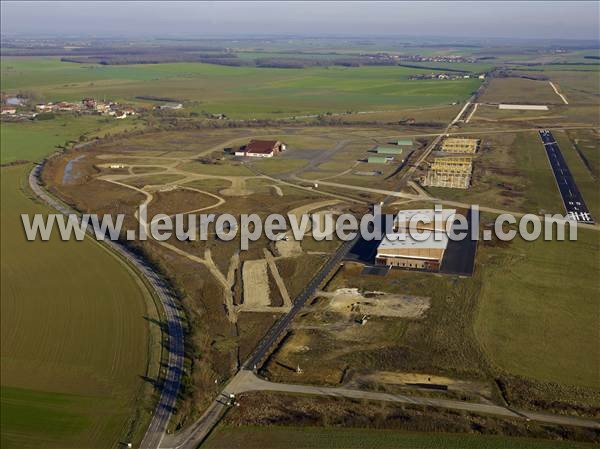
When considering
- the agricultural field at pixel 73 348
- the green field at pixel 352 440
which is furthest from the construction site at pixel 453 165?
the green field at pixel 352 440

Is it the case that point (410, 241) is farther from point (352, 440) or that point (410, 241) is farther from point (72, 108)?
point (72, 108)

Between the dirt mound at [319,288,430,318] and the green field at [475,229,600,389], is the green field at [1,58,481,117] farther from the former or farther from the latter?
the dirt mound at [319,288,430,318]

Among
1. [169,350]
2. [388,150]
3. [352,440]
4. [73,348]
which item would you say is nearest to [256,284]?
[169,350]

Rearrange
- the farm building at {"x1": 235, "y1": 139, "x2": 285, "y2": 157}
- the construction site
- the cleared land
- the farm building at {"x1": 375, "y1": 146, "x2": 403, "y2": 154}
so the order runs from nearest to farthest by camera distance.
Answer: the cleared land
the construction site
the farm building at {"x1": 375, "y1": 146, "x2": 403, "y2": 154}
the farm building at {"x1": 235, "y1": 139, "x2": 285, "y2": 157}

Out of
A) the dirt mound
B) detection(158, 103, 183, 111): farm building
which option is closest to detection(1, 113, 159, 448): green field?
the dirt mound

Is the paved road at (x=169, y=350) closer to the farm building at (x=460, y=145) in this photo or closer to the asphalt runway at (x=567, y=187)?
the asphalt runway at (x=567, y=187)

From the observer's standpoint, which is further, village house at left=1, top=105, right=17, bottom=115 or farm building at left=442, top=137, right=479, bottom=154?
village house at left=1, top=105, right=17, bottom=115
